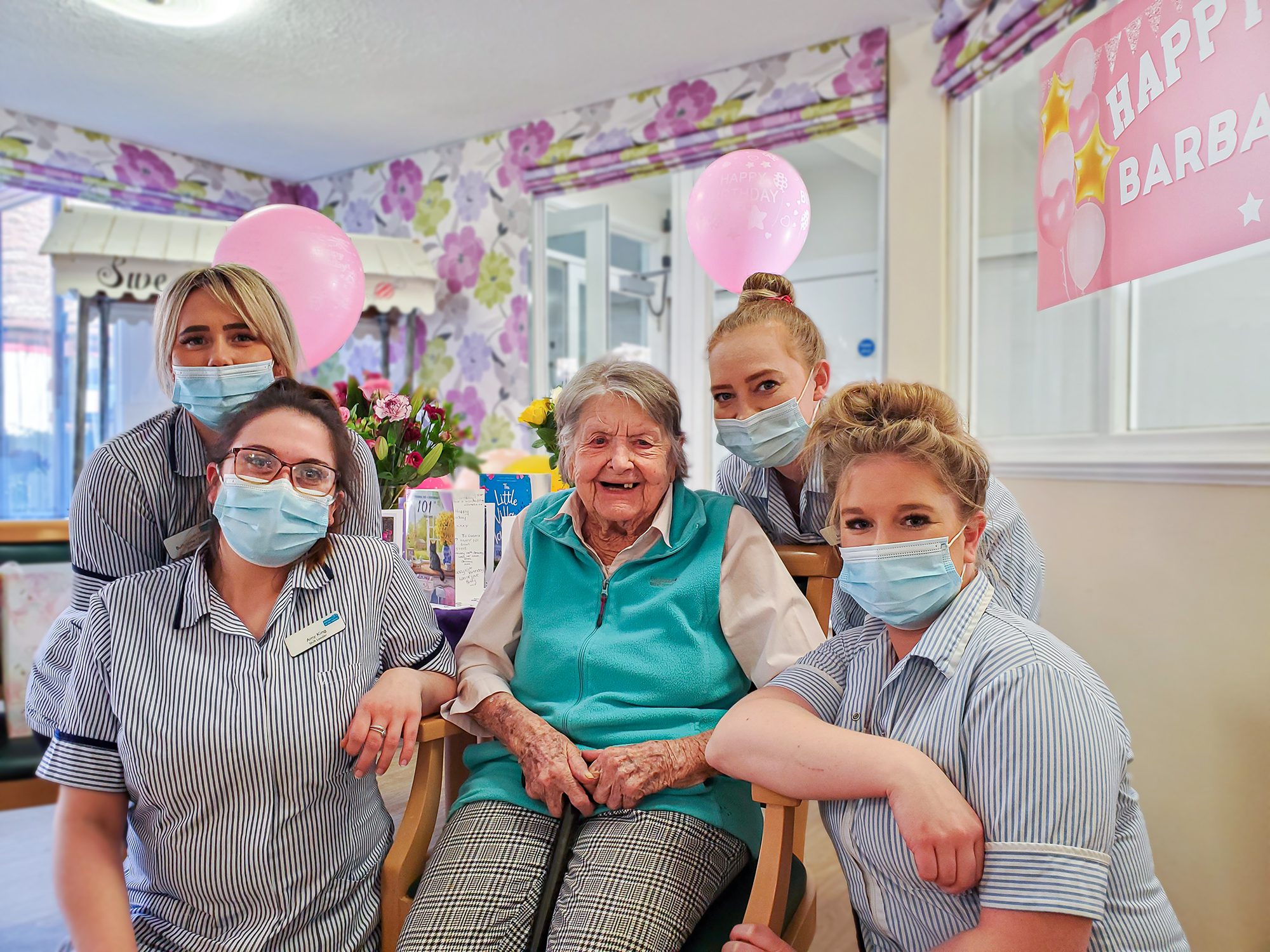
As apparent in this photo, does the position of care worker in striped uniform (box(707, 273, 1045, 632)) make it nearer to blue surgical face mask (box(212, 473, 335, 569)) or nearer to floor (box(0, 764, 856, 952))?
blue surgical face mask (box(212, 473, 335, 569))

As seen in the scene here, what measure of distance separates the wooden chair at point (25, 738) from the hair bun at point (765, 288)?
4.89 feet

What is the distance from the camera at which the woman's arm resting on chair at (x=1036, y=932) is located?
2.87 feet

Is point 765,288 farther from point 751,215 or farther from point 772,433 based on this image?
point 751,215

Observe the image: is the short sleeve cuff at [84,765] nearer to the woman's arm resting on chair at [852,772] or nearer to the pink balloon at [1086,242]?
the woman's arm resting on chair at [852,772]

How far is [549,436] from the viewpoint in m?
2.17

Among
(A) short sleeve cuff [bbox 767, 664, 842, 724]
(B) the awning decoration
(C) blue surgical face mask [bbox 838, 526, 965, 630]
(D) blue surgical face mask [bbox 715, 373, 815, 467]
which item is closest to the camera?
(C) blue surgical face mask [bbox 838, 526, 965, 630]

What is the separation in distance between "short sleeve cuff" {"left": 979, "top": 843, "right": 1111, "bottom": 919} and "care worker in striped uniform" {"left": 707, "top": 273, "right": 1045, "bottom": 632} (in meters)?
0.68

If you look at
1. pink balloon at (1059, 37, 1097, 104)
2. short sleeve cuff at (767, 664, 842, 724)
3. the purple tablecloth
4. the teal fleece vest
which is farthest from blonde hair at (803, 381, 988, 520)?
pink balloon at (1059, 37, 1097, 104)

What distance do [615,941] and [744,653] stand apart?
1.62 ft

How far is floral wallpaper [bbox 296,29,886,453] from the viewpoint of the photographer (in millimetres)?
3510

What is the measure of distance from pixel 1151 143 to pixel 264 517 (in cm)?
210

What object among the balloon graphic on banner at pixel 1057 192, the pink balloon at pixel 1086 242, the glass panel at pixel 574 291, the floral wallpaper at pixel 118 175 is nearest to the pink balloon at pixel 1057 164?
the balloon graphic on banner at pixel 1057 192

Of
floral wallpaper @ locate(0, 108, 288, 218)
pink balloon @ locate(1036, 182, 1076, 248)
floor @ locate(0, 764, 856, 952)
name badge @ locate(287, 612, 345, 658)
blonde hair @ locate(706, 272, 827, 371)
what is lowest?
floor @ locate(0, 764, 856, 952)

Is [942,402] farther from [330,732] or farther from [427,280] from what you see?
[427,280]
